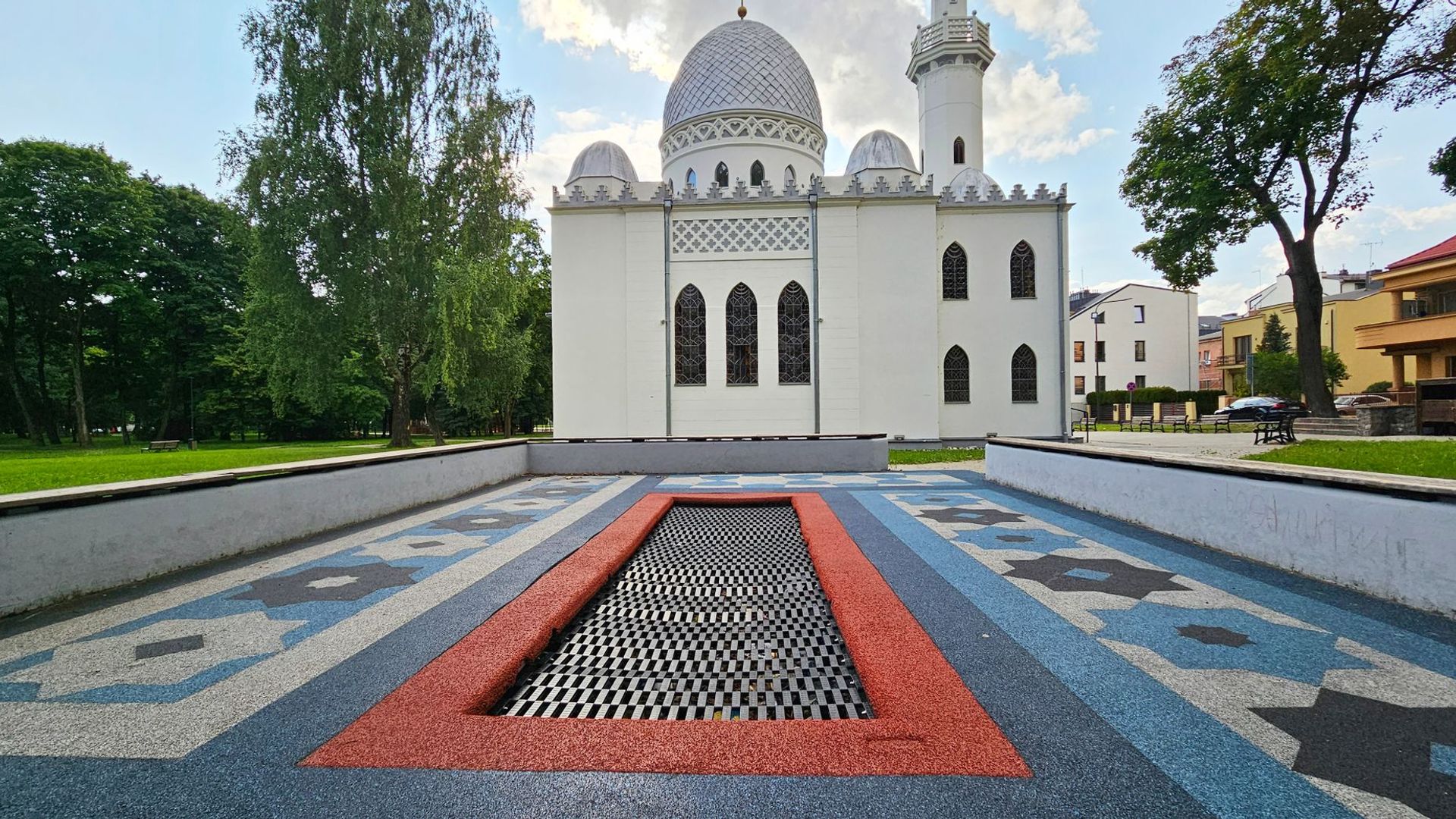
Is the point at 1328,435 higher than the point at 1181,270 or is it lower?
lower

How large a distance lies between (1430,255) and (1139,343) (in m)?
21.8

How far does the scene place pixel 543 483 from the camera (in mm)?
10742

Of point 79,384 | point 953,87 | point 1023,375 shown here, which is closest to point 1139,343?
point 953,87

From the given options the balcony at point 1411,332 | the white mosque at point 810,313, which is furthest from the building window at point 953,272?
the balcony at point 1411,332

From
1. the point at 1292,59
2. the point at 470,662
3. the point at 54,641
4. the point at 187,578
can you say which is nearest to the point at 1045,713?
the point at 470,662

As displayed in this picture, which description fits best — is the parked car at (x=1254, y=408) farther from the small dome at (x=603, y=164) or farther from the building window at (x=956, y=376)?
the small dome at (x=603, y=164)

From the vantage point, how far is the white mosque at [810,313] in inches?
742

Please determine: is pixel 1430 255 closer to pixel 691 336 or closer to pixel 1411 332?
pixel 1411 332

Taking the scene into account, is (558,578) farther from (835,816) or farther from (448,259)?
(448,259)

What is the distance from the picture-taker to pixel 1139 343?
43750 millimetres

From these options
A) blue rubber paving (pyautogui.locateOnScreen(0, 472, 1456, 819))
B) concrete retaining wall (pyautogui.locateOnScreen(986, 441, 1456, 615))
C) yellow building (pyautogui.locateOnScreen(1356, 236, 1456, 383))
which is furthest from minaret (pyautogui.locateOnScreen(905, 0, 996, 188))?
blue rubber paving (pyautogui.locateOnScreen(0, 472, 1456, 819))

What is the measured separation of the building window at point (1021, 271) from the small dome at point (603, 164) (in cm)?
1493

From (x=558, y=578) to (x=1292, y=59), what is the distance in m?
18.8

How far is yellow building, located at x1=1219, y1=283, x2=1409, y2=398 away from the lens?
3591 cm
